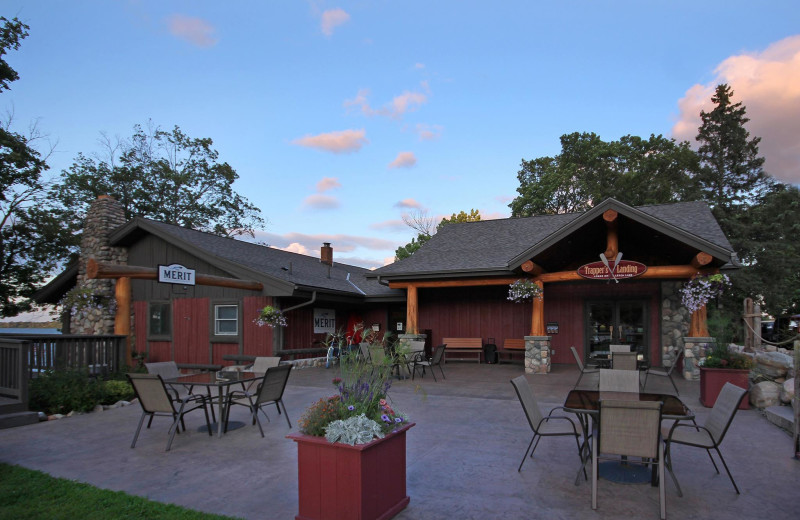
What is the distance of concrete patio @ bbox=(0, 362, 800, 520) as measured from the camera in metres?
3.58

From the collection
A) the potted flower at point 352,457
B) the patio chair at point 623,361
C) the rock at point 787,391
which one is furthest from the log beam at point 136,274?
the rock at point 787,391

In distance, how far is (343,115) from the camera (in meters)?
12.7

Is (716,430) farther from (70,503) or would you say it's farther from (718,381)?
(70,503)

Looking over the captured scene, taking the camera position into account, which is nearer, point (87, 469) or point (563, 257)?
point (87, 469)

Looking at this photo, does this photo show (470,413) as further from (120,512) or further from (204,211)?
(204,211)

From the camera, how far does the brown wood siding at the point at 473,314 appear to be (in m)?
13.9

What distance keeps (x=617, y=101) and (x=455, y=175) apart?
5961mm

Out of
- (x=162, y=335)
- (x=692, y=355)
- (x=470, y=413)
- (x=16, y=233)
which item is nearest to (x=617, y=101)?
(x=692, y=355)

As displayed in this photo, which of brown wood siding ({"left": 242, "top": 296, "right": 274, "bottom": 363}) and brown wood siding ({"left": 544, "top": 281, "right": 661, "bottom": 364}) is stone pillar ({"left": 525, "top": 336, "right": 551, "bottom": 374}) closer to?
brown wood siding ({"left": 544, "top": 281, "right": 661, "bottom": 364})

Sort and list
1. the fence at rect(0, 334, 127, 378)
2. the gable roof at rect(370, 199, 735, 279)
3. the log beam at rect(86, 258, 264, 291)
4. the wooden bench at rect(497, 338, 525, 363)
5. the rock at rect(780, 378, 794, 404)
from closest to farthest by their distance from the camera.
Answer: the rock at rect(780, 378, 794, 404) < the fence at rect(0, 334, 127, 378) < the log beam at rect(86, 258, 264, 291) < the gable roof at rect(370, 199, 735, 279) < the wooden bench at rect(497, 338, 525, 363)

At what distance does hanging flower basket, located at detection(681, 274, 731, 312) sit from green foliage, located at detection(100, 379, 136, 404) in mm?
10580

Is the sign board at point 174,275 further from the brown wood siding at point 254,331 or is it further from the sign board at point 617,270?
the sign board at point 617,270

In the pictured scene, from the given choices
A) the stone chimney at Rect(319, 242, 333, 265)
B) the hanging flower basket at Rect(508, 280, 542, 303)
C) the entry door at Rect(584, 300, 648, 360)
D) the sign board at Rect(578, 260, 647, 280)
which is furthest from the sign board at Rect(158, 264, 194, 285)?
the entry door at Rect(584, 300, 648, 360)

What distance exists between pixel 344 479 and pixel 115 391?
6622mm
